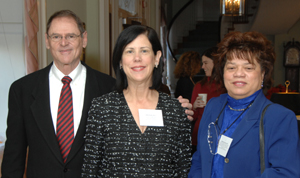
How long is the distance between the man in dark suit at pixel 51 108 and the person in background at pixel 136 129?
151mm

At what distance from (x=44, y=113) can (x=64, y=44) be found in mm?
469

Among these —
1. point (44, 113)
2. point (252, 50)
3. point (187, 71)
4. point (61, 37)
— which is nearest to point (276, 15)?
point (187, 71)

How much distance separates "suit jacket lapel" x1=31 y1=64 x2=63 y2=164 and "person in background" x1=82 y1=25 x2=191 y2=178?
24 centimetres

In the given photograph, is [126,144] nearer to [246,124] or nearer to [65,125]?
[65,125]

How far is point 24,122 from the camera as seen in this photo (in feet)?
6.35

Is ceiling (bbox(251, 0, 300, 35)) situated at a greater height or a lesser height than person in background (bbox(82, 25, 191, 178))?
greater

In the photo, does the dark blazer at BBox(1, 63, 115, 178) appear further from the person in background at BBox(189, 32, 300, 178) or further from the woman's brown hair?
the woman's brown hair

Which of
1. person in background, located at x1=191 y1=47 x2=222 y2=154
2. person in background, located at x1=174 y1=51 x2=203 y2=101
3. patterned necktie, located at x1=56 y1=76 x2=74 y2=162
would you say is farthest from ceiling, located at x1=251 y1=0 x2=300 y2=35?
patterned necktie, located at x1=56 y1=76 x2=74 y2=162

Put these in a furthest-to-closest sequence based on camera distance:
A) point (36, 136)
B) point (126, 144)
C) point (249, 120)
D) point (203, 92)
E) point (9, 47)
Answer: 1. point (203, 92)
2. point (9, 47)
3. point (36, 136)
4. point (126, 144)
5. point (249, 120)

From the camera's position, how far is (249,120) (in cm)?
159

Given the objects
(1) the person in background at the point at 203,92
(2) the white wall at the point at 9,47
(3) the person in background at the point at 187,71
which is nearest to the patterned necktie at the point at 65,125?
(2) the white wall at the point at 9,47

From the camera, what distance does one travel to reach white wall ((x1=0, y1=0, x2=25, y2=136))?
7.91 feet

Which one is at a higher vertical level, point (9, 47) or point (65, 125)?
point (9, 47)

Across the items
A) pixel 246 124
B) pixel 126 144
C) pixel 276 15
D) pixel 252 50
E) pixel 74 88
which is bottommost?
pixel 126 144
